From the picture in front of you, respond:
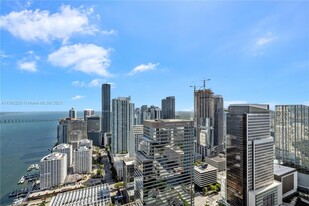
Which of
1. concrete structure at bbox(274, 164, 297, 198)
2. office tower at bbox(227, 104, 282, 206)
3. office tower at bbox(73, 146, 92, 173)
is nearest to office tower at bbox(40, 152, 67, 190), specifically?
office tower at bbox(73, 146, 92, 173)

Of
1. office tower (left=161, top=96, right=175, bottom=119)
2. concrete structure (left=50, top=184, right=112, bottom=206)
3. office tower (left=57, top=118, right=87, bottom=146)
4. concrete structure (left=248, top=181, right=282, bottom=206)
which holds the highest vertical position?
office tower (left=161, top=96, right=175, bottom=119)

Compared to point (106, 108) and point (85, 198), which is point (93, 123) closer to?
point (106, 108)

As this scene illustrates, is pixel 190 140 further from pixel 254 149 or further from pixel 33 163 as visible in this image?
pixel 33 163

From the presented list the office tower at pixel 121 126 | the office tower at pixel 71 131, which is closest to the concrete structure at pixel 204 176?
the office tower at pixel 121 126

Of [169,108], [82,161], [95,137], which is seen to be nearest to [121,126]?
[82,161]

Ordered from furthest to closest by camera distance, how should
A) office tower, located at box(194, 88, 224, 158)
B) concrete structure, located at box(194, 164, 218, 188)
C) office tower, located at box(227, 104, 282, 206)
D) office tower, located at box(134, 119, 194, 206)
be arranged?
office tower, located at box(194, 88, 224, 158) → concrete structure, located at box(194, 164, 218, 188) → office tower, located at box(227, 104, 282, 206) → office tower, located at box(134, 119, 194, 206)

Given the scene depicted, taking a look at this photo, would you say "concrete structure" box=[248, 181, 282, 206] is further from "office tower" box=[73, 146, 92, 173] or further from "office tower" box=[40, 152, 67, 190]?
"office tower" box=[73, 146, 92, 173]

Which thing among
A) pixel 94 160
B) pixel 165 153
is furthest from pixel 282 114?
pixel 94 160

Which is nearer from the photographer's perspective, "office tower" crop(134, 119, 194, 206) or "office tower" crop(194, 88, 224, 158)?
"office tower" crop(134, 119, 194, 206)
